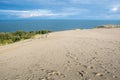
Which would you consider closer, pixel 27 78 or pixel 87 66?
pixel 27 78

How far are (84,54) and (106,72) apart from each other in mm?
2557

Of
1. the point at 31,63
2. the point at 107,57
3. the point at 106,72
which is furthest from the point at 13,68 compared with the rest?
the point at 107,57

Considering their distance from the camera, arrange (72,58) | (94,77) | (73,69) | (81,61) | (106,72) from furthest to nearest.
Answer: (72,58) < (81,61) < (73,69) < (106,72) < (94,77)

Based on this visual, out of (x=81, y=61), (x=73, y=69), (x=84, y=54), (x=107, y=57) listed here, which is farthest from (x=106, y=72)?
(x=84, y=54)

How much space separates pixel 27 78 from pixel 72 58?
2566mm

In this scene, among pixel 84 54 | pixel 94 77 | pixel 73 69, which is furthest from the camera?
pixel 84 54

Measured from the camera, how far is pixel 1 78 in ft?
17.5

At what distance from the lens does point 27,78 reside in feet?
17.0

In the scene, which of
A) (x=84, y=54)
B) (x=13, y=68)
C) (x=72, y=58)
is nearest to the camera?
(x=13, y=68)

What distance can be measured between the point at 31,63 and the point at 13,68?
0.76 metres

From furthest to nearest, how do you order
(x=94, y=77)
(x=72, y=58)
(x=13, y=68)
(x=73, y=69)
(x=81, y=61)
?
(x=72, y=58) < (x=81, y=61) < (x=13, y=68) < (x=73, y=69) < (x=94, y=77)

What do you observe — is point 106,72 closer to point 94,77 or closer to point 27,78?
point 94,77

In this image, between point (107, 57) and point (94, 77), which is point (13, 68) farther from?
point (107, 57)

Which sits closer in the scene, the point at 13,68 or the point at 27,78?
the point at 27,78
